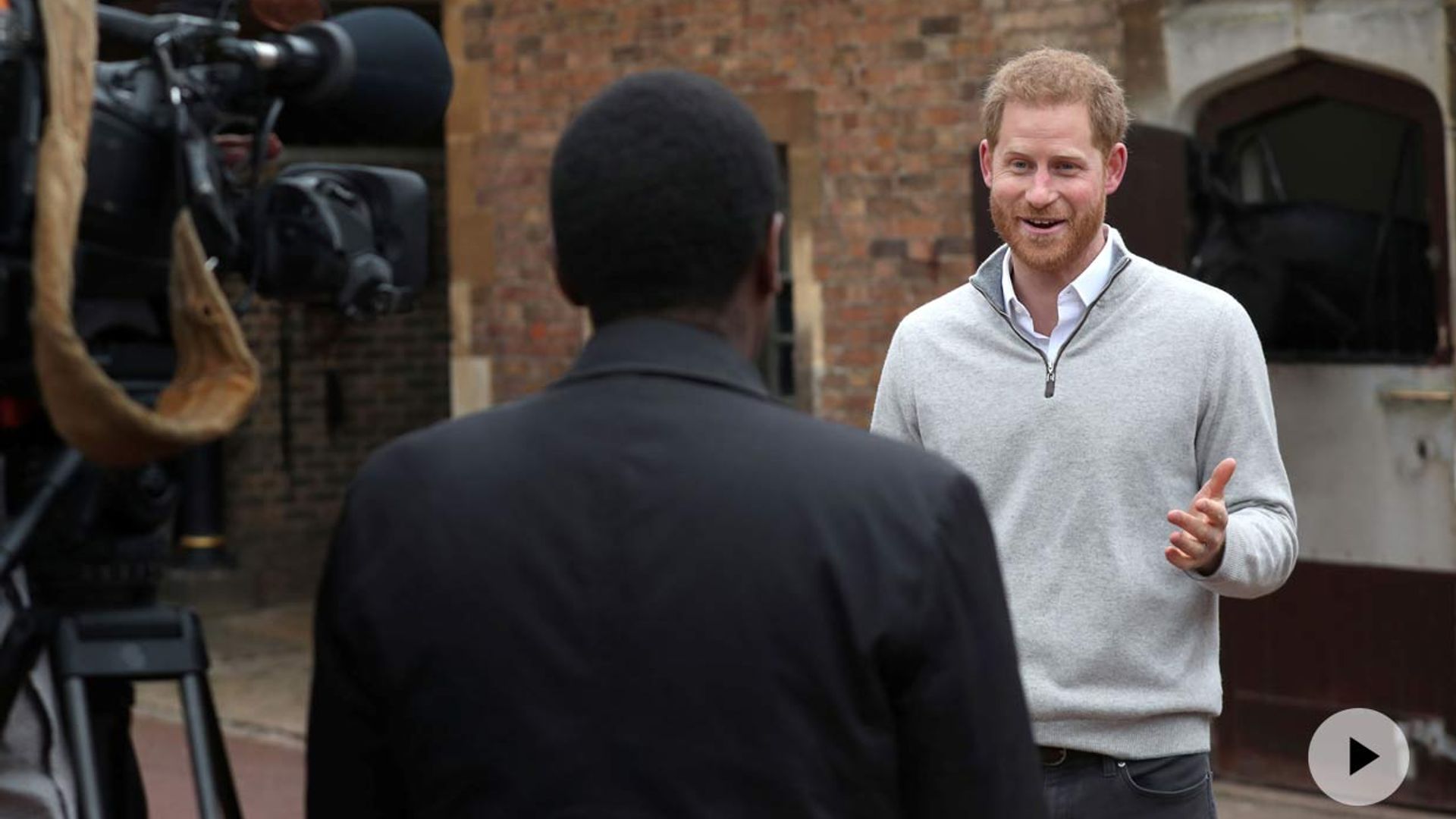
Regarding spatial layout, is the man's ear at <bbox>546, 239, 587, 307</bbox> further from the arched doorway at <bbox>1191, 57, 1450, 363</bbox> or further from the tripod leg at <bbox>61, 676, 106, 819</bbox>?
the arched doorway at <bbox>1191, 57, 1450, 363</bbox>

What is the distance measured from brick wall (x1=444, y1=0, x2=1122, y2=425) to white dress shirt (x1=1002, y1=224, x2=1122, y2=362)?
4617mm

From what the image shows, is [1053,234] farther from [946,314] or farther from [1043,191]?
[946,314]

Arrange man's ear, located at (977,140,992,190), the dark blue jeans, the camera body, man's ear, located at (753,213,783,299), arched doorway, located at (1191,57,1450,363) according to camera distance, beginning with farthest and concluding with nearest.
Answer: arched doorway, located at (1191,57,1450,363), man's ear, located at (977,140,992,190), the dark blue jeans, the camera body, man's ear, located at (753,213,783,299)

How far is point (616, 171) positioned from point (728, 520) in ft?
1.04

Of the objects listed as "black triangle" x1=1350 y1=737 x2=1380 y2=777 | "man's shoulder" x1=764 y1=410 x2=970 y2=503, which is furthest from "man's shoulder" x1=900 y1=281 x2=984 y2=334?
"black triangle" x1=1350 y1=737 x2=1380 y2=777

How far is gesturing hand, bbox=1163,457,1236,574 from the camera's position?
2979mm

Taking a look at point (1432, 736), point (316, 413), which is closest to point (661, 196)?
point (1432, 736)

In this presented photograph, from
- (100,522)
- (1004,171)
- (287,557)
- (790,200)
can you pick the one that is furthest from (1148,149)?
(287,557)

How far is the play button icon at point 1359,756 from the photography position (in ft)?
22.8

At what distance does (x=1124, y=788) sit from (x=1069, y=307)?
0.70m

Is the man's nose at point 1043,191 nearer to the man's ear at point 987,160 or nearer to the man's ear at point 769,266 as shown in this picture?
the man's ear at point 987,160

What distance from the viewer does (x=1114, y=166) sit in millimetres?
3377

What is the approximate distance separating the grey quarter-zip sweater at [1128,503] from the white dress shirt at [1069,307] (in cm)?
3

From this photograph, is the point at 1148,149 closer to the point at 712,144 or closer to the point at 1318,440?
the point at 1318,440
